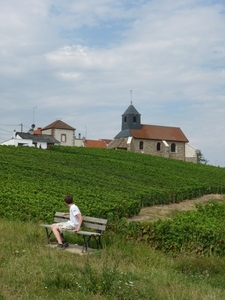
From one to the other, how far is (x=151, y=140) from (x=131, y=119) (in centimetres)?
543

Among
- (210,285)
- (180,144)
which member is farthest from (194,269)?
(180,144)

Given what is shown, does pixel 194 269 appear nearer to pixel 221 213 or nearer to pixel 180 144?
pixel 221 213

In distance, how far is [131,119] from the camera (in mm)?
78812

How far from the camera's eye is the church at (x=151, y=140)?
75375 mm

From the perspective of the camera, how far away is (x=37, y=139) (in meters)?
71.1

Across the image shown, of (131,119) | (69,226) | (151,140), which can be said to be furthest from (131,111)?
(69,226)

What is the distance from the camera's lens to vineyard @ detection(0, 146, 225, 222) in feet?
53.2

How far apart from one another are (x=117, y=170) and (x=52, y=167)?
6767 millimetres

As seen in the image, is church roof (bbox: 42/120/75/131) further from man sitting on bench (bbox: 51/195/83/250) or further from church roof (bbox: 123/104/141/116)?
man sitting on bench (bbox: 51/195/83/250)

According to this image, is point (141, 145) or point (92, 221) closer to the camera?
point (92, 221)

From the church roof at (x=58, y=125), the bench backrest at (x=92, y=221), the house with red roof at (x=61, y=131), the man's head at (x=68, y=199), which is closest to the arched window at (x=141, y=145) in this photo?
the house with red roof at (x=61, y=131)

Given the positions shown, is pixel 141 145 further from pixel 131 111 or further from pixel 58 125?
pixel 58 125

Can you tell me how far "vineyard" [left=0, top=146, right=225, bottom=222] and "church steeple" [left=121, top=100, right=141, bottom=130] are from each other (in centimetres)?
2824

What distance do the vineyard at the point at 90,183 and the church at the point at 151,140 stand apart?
81.7 ft
